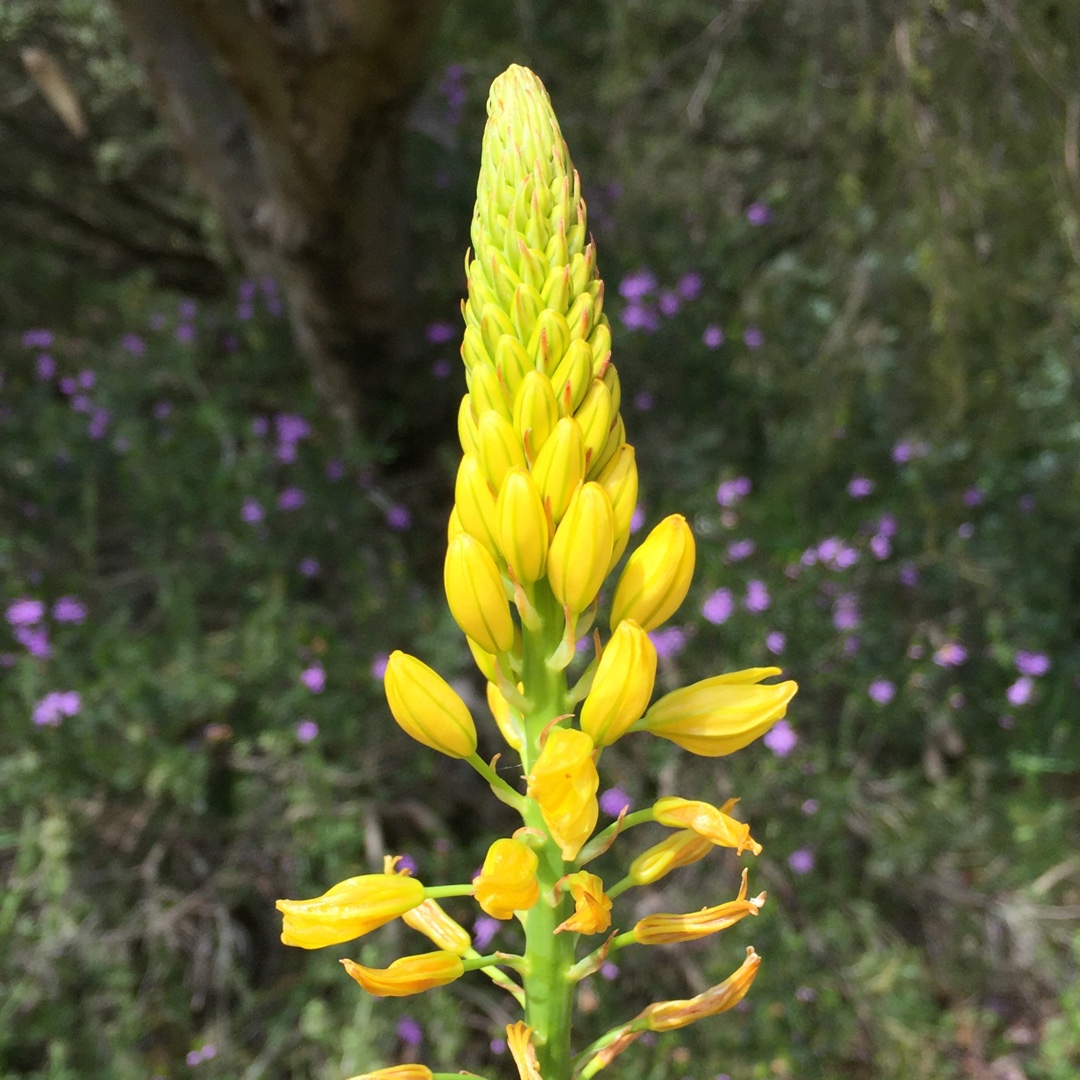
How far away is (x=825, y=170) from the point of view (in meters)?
4.54

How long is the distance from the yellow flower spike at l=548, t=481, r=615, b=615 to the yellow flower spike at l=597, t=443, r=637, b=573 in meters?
0.04

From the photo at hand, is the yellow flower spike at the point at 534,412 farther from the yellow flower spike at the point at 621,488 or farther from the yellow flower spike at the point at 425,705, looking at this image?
the yellow flower spike at the point at 425,705

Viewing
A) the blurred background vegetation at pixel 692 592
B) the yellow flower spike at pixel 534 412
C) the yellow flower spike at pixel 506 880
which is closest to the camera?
the yellow flower spike at pixel 506 880

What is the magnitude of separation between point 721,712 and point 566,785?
10.3 inches

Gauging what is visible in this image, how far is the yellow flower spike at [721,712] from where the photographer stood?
108 cm

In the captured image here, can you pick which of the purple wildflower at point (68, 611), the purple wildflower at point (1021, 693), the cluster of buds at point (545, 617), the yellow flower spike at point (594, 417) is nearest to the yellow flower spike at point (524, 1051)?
the cluster of buds at point (545, 617)

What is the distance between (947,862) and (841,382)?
7.45 ft

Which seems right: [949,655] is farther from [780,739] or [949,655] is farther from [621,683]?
[621,683]

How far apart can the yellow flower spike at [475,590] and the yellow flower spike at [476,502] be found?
0.04 m

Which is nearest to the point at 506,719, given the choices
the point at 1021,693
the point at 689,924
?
the point at 689,924

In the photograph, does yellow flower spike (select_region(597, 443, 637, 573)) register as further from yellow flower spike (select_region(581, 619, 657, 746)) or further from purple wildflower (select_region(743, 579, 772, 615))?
purple wildflower (select_region(743, 579, 772, 615))

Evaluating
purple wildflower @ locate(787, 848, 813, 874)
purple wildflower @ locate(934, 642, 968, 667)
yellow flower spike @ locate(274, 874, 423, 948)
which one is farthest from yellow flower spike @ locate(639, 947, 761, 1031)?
purple wildflower @ locate(934, 642, 968, 667)

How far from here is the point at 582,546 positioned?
3.32ft

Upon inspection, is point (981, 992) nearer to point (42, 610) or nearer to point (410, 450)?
point (410, 450)
